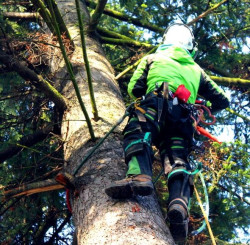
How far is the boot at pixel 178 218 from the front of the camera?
2.67 meters

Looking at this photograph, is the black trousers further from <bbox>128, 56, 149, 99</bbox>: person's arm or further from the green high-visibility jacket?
<bbox>128, 56, 149, 99</bbox>: person's arm

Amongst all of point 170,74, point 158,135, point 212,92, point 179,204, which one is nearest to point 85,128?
point 158,135

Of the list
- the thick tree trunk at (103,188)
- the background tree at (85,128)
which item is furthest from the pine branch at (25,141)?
the thick tree trunk at (103,188)

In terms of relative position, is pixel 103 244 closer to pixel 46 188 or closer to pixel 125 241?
pixel 125 241

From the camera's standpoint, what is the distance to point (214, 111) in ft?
13.6

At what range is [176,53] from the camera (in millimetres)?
3750

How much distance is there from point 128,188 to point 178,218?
439 mm

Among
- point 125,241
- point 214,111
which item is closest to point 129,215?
point 125,241

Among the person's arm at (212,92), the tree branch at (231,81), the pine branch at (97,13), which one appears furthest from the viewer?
the tree branch at (231,81)

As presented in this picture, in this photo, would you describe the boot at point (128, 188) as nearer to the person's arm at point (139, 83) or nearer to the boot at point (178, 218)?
the boot at point (178, 218)

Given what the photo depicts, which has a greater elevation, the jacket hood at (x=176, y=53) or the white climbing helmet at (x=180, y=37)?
the white climbing helmet at (x=180, y=37)

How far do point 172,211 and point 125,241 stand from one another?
0.57 metres

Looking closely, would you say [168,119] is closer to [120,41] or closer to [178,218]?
[178,218]

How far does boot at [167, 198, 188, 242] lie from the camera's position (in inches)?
105
